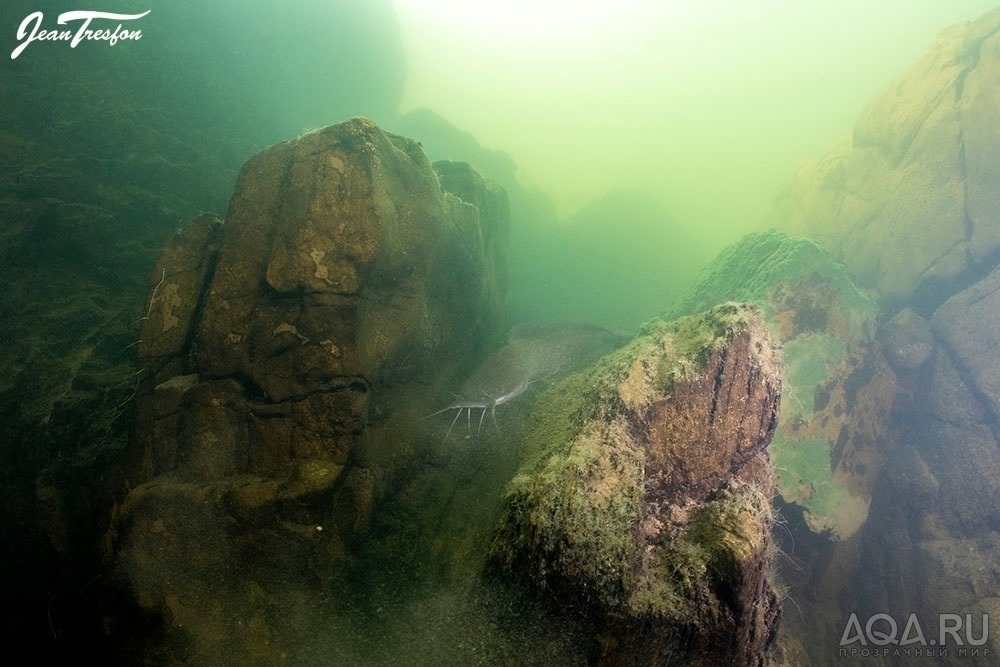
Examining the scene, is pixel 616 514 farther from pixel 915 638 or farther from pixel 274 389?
pixel 915 638

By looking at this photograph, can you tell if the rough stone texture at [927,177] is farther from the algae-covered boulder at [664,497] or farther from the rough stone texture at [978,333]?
the algae-covered boulder at [664,497]

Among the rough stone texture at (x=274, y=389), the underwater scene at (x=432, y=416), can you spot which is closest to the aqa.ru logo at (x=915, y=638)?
the underwater scene at (x=432, y=416)

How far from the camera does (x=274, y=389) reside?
4684 millimetres

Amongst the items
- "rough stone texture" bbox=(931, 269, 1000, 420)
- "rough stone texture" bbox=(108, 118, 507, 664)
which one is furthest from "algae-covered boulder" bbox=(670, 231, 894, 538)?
"rough stone texture" bbox=(108, 118, 507, 664)

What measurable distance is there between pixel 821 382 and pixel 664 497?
8247 millimetres

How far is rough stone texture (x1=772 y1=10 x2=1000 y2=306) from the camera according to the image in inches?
471

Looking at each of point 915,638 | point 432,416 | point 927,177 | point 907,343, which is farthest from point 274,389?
point 927,177

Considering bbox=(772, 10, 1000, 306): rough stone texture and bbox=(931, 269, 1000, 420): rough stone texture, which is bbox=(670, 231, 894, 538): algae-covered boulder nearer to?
bbox=(931, 269, 1000, 420): rough stone texture

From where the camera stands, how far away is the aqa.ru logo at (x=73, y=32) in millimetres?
11023

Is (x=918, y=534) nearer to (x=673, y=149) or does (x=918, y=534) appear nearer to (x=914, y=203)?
(x=914, y=203)

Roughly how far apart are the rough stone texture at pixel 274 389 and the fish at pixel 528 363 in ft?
2.33

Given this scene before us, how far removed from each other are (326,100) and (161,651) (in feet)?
85.6

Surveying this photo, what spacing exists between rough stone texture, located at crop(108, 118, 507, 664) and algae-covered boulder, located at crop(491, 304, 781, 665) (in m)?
2.03

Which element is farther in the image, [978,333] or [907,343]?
[907,343]
